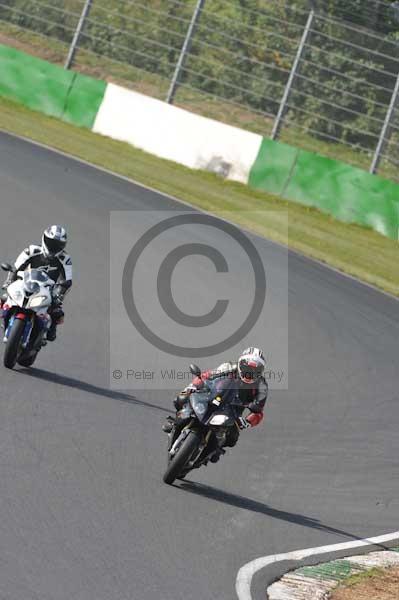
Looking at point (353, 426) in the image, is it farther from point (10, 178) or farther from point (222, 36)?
point (222, 36)

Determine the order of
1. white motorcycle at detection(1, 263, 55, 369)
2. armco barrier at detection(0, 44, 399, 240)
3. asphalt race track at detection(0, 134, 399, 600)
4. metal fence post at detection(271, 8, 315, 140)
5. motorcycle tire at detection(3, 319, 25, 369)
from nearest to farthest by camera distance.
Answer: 1. asphalt race track at detection(0, 134, 399, 600)
2. motorcycle tire at detection(3, 319, 25, 369)
3. white motorcycle at detection(1, 263, 55, 369)
4. armco barrier at detection(0, 44, 399, 240)
5. metal fence post at detection(271, 8, 315, 140)

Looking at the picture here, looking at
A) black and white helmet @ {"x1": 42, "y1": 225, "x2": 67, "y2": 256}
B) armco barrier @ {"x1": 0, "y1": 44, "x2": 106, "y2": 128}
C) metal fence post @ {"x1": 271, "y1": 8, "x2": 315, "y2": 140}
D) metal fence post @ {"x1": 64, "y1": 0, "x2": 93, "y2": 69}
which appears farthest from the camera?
metal fence post @ {"x1": 64, "y1": 0, "x2": 93, "y2": 69}

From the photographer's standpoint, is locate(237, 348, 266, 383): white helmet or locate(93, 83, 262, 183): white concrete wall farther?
locate(93, 83, 262, 183): white concrete wall

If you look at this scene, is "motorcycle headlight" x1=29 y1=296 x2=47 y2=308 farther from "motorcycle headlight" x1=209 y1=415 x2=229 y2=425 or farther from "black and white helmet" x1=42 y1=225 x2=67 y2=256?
"motorcycle headlight" x1=209 y1=415 x2=229 y2=425

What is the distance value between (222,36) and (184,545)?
22.7 metres

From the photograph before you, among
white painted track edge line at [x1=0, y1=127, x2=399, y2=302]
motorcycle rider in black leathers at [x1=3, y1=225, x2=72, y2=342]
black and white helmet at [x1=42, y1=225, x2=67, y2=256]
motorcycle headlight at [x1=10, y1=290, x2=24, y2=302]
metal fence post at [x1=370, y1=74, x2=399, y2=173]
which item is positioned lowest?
motorcycle headlight at [x1=10, y1=290, x2=24, y2=302]

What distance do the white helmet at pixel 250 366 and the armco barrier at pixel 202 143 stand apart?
1613 cm

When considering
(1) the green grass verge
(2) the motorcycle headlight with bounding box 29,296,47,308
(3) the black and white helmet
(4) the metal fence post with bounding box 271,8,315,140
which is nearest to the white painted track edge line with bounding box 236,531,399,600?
(2) the motorcycle headlight with bounding box 29,296,47,308

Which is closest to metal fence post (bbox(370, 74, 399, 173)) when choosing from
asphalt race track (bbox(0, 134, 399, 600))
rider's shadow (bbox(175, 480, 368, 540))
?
asphalt race track (bbox(0, 134, 399, 600))

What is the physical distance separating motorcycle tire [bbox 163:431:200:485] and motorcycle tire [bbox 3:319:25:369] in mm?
2825

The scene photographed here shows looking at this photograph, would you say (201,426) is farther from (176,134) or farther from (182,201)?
(176,134)

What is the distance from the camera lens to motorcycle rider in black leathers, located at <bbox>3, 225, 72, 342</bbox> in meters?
12.6

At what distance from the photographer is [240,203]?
25.6m

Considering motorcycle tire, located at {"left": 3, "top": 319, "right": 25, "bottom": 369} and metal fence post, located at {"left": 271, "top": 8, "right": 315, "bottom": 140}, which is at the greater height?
metal fence post, located at {"left": 271, "top": 8, "right": 315, "bottom": 140}
